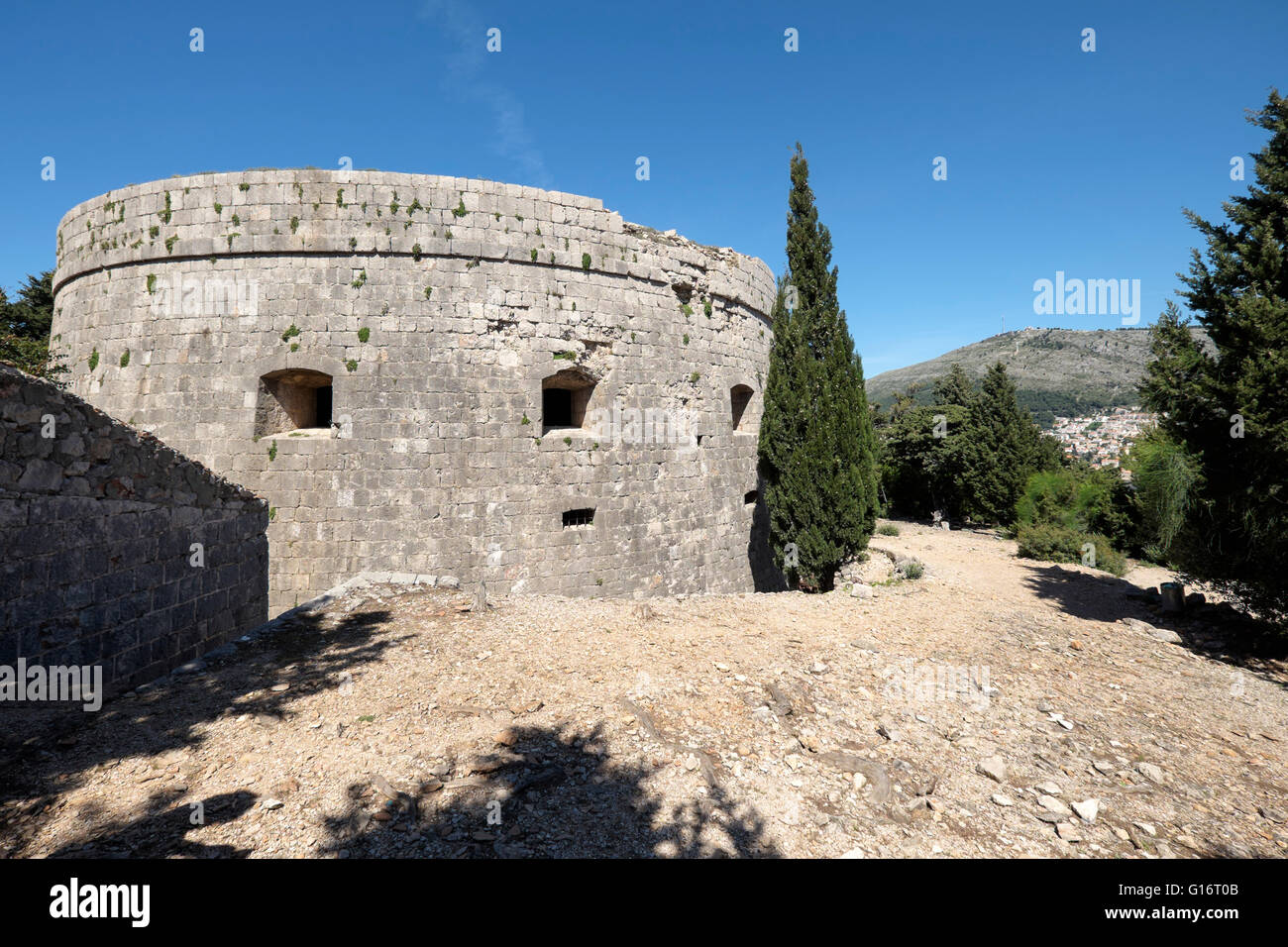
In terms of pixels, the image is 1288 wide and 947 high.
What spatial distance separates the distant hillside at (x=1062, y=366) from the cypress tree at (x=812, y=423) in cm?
6916

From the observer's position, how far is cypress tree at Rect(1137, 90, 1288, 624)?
19.8 ft

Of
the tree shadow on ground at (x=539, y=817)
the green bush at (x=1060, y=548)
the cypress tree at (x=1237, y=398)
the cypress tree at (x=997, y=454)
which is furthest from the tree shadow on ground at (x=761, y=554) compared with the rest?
the cypress tree at (x=997, y=454)

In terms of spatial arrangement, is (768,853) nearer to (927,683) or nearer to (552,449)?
(927,683)

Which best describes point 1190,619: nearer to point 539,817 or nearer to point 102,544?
point 539,817

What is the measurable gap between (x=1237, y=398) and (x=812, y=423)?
5590 millimetres

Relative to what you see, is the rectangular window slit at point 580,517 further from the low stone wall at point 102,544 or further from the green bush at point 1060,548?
the green bush at point 1060,548

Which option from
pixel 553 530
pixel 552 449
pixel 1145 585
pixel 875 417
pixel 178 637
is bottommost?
pixel 1145 585

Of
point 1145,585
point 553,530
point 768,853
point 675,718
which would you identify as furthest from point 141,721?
point 1145,585

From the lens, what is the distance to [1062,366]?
9094 cm

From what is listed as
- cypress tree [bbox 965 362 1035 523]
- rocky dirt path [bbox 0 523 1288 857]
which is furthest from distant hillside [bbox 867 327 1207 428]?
rocky dirt path [bbox 0 523 1288 857]

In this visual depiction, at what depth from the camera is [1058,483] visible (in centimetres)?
1791

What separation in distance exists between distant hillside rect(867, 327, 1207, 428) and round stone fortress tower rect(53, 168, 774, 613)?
73.1m
